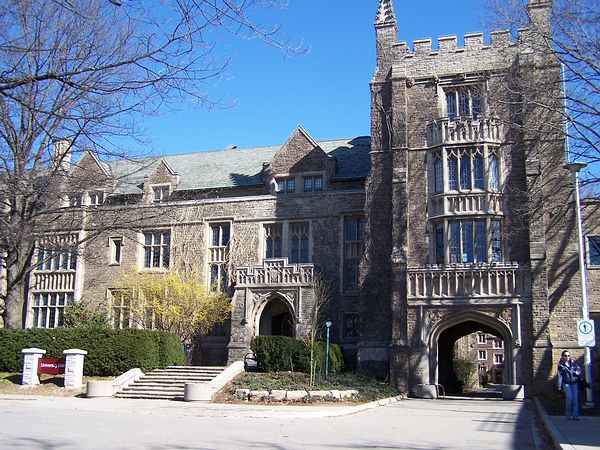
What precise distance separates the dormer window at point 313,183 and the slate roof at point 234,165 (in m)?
0.79

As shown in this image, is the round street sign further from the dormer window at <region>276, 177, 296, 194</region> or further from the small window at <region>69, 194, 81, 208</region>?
the dormer window at <region>276, 177, 296, 194</region>

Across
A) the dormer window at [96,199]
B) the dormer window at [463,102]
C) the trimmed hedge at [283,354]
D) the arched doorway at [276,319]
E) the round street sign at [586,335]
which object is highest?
the dormer window at [463,102]

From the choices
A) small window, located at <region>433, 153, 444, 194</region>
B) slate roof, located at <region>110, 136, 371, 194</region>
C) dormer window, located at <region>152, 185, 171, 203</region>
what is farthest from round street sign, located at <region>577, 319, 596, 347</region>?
dormer window, located at <region>152, 185, 171, 203</region>

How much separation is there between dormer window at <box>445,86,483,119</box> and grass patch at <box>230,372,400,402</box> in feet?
36.6

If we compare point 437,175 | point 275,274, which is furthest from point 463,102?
point 275,274

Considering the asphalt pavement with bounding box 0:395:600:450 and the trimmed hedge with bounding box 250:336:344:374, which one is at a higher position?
the trimmed hedge with bounding box 250:336:344:374

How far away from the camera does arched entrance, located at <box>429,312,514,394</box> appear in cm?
2464

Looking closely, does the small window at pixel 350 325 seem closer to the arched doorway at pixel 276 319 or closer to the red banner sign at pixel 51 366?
the arched doorway at pixel 276 319

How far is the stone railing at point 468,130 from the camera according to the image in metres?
26.5

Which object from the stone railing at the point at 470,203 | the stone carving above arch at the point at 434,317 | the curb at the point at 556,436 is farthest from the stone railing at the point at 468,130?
the curb at the point at 556,436

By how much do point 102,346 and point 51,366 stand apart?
182 centimetres

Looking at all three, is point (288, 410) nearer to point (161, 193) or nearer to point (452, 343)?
point (452, 343)

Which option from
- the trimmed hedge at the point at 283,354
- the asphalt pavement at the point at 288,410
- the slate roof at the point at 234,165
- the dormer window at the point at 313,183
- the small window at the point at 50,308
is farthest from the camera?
the small window at the point at 50,308

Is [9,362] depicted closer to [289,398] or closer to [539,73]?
[289,398]
